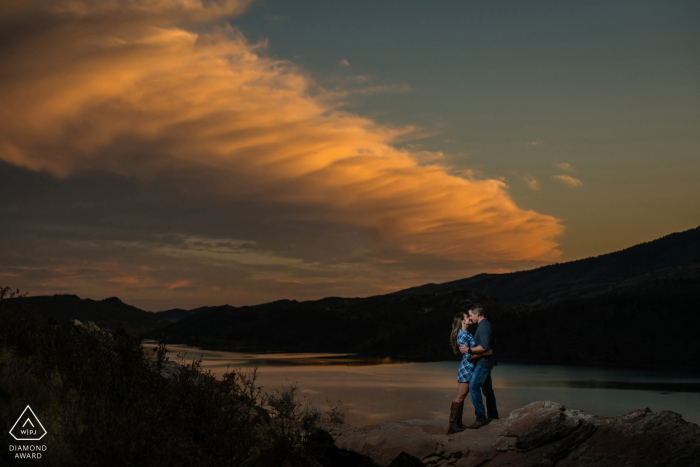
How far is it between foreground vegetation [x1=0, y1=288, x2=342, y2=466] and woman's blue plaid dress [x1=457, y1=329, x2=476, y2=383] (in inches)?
119

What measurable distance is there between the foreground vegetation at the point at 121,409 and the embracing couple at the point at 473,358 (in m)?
2.75

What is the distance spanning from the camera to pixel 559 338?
58.6 metres

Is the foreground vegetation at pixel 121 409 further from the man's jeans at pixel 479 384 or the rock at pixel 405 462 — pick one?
the man's jeans at pixel 479 384

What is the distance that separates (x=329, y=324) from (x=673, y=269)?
55.1m

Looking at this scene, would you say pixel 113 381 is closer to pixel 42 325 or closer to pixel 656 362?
pixel 42 325

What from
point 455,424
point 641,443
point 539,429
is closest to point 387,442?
point 455,424

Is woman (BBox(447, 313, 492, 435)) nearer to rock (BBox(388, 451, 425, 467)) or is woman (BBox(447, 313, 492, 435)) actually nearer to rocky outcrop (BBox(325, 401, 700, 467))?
rocky outcrop (BBox(325, 401, 700, 467))

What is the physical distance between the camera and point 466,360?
36.6ft

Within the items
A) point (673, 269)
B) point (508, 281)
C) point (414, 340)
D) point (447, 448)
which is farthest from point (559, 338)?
point (508, 281)

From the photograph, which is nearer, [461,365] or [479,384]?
[479,384]

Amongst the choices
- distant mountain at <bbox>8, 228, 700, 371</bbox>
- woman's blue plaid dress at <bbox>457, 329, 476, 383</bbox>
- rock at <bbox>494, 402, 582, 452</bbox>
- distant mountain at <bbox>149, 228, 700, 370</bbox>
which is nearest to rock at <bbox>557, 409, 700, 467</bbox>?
rock at <bbox>494, 402, 582, 452</bbox>

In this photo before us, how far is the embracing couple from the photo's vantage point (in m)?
10.7

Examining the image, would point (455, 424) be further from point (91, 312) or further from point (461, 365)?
point (91, 312)

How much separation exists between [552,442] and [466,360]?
2290 millimetres
